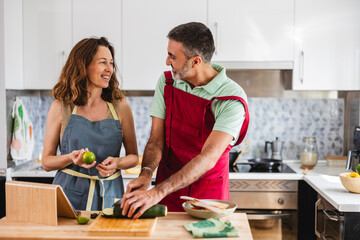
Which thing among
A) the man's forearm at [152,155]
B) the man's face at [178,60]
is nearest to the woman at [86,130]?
the man's forearm at [152,155]

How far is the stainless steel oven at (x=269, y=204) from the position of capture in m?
3.10

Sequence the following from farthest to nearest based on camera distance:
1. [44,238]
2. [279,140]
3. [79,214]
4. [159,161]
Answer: [279,140]
[159,161]
[79,214]
[44,238]

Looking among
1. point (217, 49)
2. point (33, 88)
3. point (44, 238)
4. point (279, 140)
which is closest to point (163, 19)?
point (217, 49)

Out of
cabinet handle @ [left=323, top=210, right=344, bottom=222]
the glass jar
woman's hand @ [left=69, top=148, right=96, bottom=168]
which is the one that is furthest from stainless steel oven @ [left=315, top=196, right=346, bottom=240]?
woman's hand @ [left=69, top=148, right=96, bottom=168]

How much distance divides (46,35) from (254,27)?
1573mm

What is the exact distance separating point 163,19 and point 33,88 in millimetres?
1128

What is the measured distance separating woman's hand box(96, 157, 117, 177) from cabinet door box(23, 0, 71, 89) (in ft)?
5.22

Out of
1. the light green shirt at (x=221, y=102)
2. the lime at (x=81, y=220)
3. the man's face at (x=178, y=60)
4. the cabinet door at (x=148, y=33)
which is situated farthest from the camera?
the cabinet door at (x=148, y=33)

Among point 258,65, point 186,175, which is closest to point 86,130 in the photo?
point 186,175

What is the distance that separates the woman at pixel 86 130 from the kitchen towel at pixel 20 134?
116 cm

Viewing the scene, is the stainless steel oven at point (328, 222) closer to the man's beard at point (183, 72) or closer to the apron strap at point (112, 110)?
the man's beard at point (183, 72)

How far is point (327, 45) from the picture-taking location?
3260 mm

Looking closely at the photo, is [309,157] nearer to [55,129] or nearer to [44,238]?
[55,129]

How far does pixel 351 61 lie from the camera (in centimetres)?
325
